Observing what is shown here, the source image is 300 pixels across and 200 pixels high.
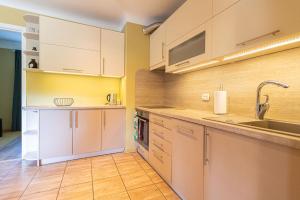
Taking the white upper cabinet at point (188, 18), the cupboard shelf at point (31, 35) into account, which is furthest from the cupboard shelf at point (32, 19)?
the white upper cabinet at point (188, 18)

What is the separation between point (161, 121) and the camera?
1.90 metres

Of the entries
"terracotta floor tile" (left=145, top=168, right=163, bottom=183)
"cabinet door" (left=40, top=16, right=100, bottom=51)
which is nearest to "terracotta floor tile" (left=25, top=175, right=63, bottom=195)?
"terracotta floor tile" (left=145, top=168, right=163, bottom=183)

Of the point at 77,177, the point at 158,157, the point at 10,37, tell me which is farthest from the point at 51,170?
the point at 10,37

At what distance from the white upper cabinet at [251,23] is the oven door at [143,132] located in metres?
1.42

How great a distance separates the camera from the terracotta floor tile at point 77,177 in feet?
6.05

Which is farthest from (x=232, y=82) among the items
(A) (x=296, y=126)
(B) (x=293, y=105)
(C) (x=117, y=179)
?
(C) (x=117, y=179)

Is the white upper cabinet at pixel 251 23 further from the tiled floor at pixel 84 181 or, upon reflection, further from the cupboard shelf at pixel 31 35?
the cupboard shelf at pixel 31 35

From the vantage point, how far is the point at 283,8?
0.93 metres

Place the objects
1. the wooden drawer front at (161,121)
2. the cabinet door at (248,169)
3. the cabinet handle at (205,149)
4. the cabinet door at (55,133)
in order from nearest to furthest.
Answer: the cabinet door at (248,169) → the cabinet handle at (205,149) → the wooden drawer front at (161,121) → the cabinet door at (55,133)

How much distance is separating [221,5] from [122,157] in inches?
96.2

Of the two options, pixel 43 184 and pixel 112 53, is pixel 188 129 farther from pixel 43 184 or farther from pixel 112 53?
pixel 112 53

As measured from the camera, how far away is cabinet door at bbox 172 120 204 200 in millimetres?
1274

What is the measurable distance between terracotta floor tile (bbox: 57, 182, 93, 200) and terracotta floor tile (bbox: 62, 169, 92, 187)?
0.29 feet

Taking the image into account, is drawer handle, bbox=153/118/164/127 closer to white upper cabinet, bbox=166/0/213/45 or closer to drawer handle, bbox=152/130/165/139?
drawer handle, bbox=152/130/165/139
